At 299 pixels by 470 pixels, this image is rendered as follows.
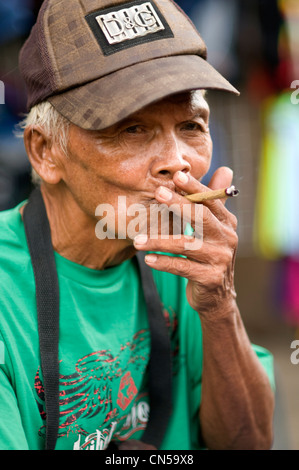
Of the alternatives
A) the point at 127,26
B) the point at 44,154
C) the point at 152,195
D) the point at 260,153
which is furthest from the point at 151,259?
the point at 260,153

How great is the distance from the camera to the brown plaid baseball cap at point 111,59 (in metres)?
1.47

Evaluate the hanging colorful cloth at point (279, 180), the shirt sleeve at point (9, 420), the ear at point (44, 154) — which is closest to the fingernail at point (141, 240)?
the ear at point (44, 154)

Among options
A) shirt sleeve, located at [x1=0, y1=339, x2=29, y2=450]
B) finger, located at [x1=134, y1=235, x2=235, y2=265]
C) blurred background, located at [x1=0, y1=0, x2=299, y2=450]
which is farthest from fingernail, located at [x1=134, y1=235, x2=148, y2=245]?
blurred background, located at [x1=0, y1=0, x2=299, y2=450]

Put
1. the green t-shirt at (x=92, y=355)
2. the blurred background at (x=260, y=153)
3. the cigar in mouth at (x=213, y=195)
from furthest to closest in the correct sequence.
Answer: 1. the blurred background at (x=260, y=153)
2. the green t-shirt at (x=92, y=355)
3. the cigar in mouth at (x=213, y=195)

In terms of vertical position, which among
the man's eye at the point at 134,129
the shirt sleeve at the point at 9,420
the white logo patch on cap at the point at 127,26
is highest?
the white logo patch on cap at the point at 127,26

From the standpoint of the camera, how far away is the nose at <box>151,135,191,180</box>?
1533 mm

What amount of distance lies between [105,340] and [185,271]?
455 millimetres

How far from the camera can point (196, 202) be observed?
4.83ft

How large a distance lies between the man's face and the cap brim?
3.0 inches

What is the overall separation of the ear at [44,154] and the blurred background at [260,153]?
2.57 metres

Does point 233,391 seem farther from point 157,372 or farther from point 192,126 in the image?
point 192,126

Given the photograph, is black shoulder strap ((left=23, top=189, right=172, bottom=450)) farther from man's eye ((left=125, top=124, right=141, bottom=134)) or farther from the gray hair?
man's eye ((left=125, top=124, right=141, bottom=134))

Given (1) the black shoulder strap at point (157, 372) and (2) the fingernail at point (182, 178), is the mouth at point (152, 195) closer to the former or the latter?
(2) the fingernail at point (182, 178)

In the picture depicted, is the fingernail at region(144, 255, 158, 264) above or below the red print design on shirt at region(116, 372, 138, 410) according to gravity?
above
